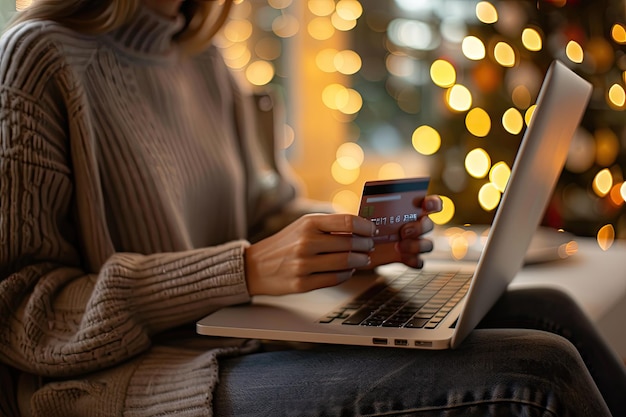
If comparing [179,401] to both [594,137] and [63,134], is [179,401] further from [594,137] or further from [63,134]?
[594,137]

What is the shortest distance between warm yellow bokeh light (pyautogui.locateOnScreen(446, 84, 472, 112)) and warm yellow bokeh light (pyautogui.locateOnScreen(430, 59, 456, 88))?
0.15 ft

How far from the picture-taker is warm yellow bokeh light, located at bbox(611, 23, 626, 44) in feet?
7.63

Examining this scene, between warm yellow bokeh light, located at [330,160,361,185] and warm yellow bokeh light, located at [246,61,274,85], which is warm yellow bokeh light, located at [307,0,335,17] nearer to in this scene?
warm yellow bokeh light, located at [246,61,274,85]

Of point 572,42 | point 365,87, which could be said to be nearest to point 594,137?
point 572,42

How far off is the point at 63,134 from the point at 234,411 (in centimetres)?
41

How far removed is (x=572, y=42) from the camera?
7.61 feet

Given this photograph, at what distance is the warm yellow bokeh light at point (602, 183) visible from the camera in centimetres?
239

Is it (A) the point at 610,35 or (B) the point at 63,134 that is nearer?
(B) the point at 63,134

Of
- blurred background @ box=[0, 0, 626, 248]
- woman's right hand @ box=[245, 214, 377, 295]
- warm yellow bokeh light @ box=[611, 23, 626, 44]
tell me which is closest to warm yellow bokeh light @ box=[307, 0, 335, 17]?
blurred background @ box=[0, 0, 626, 248]

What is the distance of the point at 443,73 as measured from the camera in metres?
2.57

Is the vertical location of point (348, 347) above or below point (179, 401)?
above

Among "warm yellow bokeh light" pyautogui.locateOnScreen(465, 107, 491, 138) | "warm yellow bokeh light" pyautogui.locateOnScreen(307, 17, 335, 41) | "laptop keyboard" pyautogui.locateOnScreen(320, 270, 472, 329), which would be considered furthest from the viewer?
"warm yellow bokeh light" pyautogui.locateOnScreen(307, 17, 335, 41)

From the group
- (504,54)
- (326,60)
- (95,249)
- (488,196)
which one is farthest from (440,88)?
(95,249)

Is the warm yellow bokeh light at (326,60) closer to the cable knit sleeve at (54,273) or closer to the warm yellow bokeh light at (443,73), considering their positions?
the warm yellow bokeh light at (443,73)
